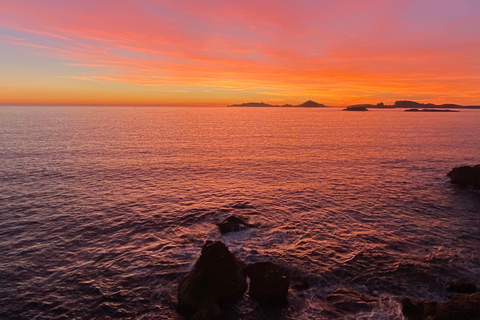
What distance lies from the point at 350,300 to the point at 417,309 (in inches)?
142

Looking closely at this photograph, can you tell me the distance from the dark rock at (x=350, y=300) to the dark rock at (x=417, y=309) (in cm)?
167

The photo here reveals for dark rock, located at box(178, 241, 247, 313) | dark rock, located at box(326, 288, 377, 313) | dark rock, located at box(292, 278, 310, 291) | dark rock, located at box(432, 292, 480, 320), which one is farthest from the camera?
dark rock, located at box(292, 278, 310, 291)

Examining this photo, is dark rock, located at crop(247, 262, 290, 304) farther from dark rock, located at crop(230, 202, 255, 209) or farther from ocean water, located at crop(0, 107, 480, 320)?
dark rock, located at crop(230, 202, 255, 209)

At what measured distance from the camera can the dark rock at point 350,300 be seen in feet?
54.1

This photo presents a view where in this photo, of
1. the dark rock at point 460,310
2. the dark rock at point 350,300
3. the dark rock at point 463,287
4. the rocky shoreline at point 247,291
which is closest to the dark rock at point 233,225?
the rocky shoreline at point 247,291

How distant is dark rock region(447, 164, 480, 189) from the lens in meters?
39.2

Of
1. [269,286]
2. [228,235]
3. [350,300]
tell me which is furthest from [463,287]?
[228,235]

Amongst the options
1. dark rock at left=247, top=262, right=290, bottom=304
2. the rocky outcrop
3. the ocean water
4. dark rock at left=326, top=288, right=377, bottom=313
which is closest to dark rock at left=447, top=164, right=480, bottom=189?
the ocean water

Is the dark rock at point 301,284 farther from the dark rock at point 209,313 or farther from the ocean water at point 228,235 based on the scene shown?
the dark rock at point 209,313

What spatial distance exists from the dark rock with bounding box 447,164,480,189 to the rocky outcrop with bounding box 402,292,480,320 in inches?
1267

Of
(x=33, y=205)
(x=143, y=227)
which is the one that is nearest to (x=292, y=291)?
(x=143, y=227)

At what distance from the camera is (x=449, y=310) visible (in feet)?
44.6

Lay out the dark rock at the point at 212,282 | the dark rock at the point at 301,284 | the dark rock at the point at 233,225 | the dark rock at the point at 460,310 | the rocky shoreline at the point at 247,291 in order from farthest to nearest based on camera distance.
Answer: the dark rock at the point at 233,225
the dark rock at the point at 301,284
the dark rock at the point at 212,282
the rocky shoreline at the point at 247,291
the dark rock at the point at 460,310

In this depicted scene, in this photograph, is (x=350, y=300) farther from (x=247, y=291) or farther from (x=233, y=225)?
(x=233, y=225)
